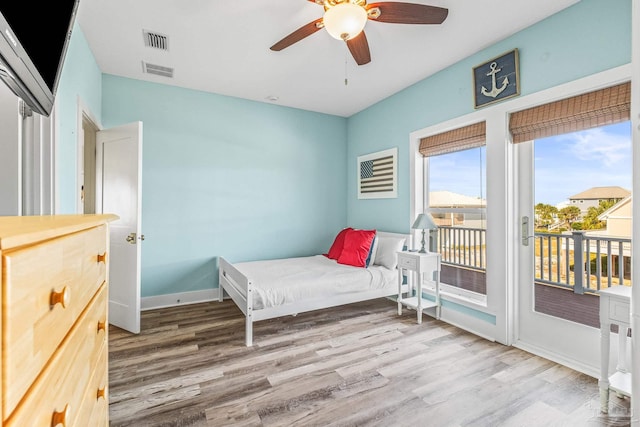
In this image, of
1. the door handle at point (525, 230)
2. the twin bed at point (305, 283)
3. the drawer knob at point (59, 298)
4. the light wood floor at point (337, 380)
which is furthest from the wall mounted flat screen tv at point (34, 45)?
the door handle at point (525, 230)

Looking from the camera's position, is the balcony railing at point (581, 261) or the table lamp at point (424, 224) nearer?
the balcony railing at point (581, 261)

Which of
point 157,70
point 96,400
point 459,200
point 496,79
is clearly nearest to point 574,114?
point 496,79

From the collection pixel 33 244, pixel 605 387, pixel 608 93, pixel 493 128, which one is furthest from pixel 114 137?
pixel 605 387

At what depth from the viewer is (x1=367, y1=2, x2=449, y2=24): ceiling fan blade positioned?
1.80 metres

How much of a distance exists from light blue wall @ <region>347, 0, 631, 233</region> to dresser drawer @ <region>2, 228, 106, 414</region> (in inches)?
118

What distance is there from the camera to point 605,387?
5.74ft

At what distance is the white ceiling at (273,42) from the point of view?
2.18 m

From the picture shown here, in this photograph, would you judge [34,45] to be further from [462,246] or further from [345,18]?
[462,246]

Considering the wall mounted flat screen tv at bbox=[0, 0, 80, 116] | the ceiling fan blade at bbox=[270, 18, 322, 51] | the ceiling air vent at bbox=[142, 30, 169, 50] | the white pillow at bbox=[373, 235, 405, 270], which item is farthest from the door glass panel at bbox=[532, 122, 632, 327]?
the ceiling air vent at bbox=[142, 30, 169, 50]

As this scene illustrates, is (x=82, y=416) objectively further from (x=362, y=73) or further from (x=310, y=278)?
(x=362, y=73)

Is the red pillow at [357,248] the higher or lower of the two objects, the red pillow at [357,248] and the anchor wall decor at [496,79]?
the lower

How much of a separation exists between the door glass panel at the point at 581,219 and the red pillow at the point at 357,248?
1599 mm

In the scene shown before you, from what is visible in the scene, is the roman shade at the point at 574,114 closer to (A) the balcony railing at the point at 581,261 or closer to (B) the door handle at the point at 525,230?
(B) the door handle at the point at 525,230

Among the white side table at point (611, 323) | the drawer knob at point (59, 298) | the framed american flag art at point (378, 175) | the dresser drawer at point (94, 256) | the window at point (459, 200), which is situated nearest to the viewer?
the drawer knob at point (59, 298)
